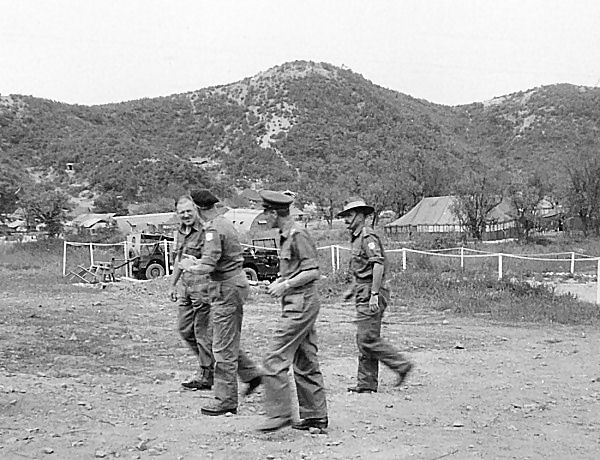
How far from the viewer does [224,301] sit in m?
6.45

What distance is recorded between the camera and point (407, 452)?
5434 mm

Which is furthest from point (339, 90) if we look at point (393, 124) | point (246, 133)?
point (246, 133)

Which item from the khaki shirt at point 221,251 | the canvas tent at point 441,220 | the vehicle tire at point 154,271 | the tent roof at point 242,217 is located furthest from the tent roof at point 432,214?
the khaki shirt at point 221,251

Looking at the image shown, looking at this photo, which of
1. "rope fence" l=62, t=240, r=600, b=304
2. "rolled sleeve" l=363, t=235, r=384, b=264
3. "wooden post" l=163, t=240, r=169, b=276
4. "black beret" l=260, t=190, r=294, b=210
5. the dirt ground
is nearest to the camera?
the dirt ground

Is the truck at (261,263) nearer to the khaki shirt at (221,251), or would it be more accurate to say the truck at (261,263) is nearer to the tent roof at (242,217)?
the tent roof at (242,217)

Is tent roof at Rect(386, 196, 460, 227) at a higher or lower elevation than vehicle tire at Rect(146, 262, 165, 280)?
higher

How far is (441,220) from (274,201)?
4001cm

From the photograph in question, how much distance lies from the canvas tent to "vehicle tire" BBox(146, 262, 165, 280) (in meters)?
21.5

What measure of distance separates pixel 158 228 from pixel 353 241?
1896 centimetres

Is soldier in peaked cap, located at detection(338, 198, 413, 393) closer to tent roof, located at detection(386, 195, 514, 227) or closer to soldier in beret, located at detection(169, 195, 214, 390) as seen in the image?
soldier in beret, located at detection(169, 195, 214, 390)

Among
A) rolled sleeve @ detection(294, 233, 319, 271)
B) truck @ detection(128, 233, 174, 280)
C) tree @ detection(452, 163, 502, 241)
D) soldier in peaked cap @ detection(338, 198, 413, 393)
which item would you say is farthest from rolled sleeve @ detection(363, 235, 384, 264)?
tree @ detection(452, 163, 502, 241)

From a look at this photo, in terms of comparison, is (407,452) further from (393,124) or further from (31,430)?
(393,124)

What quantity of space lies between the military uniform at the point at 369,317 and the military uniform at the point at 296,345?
143 cm

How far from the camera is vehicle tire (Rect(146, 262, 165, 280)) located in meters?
21.8
